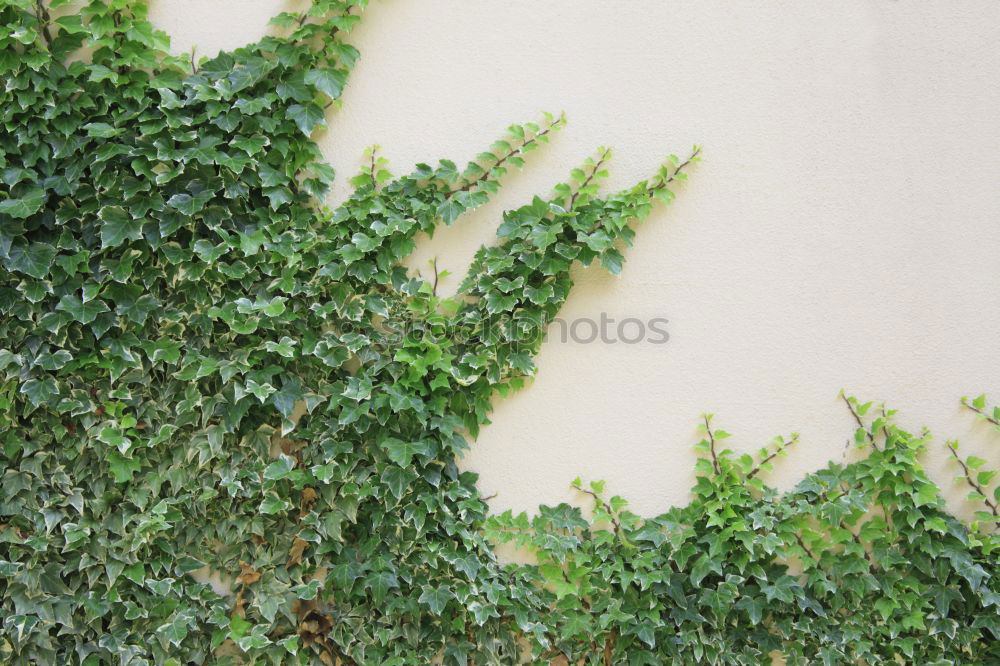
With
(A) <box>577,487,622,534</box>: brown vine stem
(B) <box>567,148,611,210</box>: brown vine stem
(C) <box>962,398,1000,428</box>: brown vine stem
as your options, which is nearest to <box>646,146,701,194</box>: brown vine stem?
(B) <box>567,148,611,210</box>: brown vine stem

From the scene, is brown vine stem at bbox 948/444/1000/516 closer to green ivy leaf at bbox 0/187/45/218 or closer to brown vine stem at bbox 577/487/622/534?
brown vine stem at bbox 577/487/622/534

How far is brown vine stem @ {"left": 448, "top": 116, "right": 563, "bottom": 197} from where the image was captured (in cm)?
252

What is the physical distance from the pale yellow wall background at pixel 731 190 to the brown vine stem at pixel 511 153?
6 centimetres

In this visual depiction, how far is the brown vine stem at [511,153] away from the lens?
2.52 metres

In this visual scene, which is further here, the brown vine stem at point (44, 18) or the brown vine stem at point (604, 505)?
the brown vine stem at point (604, 505)

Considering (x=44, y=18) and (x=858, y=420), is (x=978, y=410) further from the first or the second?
(x=44, y=18)

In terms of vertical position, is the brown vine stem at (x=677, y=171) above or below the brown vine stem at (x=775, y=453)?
above

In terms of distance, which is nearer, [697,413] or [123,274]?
[123,274]

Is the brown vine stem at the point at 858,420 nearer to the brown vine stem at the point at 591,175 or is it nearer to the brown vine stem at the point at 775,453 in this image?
the brown vine stem at the point at 775,453

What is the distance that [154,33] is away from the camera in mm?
2416

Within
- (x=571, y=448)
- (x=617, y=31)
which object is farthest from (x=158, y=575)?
(x=617, y=31)

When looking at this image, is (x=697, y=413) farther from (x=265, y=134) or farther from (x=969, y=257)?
(x=265, y=134)

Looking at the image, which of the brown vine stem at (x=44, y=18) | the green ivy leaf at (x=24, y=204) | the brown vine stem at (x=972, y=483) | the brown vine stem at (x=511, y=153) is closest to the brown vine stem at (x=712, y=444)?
the brown vine stem at (x=972, y=483)

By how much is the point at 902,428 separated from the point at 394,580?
1693mm
